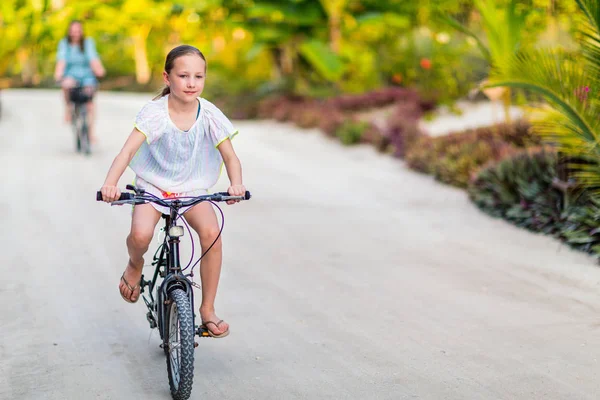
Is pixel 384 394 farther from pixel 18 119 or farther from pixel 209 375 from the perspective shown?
pixel 18 119

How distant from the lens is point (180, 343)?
4.33 meters

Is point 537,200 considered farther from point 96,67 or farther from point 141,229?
point 96,67

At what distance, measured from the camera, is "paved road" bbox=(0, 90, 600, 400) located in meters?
4.84

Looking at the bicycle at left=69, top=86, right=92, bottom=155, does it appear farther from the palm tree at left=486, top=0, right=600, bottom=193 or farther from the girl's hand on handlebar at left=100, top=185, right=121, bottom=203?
the girl's hand on handlebar at left=100, top=185, right=121, bottom=203

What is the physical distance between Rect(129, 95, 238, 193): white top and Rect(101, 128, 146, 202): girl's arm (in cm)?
6

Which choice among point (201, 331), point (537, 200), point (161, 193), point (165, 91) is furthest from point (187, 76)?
point (537, 200)

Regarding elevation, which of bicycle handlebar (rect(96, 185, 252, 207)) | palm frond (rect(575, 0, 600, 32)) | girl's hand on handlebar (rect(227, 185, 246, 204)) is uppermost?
palm frond (rect(575, 0, 600, 32))

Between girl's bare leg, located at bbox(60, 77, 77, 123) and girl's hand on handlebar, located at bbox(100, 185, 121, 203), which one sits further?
girl's bare leg, located at bbox(60, 77, 77, 123)

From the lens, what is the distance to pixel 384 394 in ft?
15.2

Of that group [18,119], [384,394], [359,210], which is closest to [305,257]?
[359,210]

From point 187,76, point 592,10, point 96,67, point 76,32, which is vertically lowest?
point 96,67

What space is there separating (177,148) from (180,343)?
3.47 feet

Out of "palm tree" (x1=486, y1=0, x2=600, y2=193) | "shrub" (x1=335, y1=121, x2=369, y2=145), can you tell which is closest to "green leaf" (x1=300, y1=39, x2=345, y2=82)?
"shrub" (x1=335, y1=121, x2=369, y2=145)

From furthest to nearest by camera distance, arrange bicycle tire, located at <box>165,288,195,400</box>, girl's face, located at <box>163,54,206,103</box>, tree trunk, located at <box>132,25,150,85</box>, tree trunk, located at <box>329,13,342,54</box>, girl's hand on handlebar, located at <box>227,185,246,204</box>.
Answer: tree trunk, located at <box>132,25,150,85</box> < tree trunk, located at <box>329,13,342,54</box> < girl's face, located at <box>163,54,206,103</box> < girl's hand on handlebar, located at <box>227,185,246,204</box> < bicycle tire, located at <box>165,288,195,400</box>
